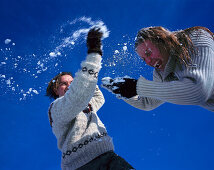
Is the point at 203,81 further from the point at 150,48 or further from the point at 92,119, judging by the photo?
the point at 92,119

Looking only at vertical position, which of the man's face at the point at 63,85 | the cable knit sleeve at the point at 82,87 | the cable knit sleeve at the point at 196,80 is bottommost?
the cable knit sleeve at the point at 196,80

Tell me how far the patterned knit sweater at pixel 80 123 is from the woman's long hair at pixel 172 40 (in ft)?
2.05

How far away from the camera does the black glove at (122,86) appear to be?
172 cm

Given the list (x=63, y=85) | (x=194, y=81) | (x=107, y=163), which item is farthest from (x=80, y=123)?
(x=194, y=81)

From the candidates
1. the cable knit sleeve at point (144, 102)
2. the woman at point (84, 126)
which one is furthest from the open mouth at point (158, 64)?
the woman at point (84, 126)

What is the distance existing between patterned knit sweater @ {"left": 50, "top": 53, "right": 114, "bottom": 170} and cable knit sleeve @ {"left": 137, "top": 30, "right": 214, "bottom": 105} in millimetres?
627

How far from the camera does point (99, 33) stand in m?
1.56

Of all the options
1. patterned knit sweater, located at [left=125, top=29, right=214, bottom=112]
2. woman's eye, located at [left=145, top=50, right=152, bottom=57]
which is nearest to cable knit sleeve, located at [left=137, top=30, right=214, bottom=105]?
patterned knit sweater, located at [left=125, top=29, right=214, bottom=112]

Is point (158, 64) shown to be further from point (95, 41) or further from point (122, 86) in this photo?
point (95, 41)

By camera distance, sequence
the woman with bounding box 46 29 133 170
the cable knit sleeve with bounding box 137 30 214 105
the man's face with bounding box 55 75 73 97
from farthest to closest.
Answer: the man's face with bounding box 55 75 73 97 → the woman with bounding box 46 29 133 170 → the cable knit sleeve with bounding box 137 30 214 105

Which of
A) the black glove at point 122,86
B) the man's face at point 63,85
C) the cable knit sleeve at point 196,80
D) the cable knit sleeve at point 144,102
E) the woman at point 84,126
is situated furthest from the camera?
the man's face at point 63,85

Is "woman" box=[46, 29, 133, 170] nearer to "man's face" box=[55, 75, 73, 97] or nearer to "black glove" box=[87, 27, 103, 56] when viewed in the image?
"black glove" box=[87, 27, 103, 56]

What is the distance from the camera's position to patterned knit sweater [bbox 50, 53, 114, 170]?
1445mm

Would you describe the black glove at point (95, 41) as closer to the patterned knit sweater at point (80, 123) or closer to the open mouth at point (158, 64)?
the patterned knit sweater at point (80, 123)
